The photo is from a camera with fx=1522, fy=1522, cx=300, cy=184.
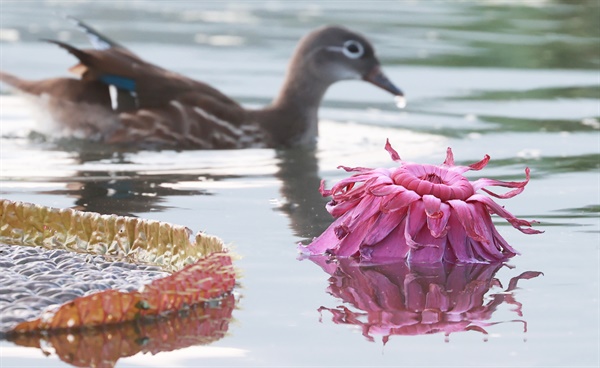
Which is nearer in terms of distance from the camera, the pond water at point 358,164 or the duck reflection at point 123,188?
the pond water at point 358,164

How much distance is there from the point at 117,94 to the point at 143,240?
4101mm

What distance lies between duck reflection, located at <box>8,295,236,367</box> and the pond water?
0.03 metres

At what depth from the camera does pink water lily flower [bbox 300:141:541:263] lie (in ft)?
19.1

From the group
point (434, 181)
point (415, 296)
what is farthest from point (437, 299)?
point (434, 181)

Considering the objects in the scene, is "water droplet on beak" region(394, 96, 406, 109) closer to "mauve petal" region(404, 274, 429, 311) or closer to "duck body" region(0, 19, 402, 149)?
"duck body" region(0, 19, 402, 149)

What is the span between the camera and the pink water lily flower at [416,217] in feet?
19.1

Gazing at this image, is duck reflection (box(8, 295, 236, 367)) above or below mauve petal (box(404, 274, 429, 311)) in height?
above

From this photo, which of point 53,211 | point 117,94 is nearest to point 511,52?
point 117,94

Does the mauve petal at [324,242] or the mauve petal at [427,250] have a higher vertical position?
the mauve petal at [427,250]

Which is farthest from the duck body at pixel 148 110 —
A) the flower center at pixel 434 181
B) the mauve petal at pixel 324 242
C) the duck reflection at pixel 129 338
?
the duck reflection at pixel 129 338

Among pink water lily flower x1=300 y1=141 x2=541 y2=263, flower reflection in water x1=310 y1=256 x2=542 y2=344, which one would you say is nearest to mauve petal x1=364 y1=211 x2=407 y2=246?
pink water lily flower x1=300 y1=141 x2=541 y2=263

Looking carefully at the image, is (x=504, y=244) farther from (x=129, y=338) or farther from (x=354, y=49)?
(x=354, y=49)

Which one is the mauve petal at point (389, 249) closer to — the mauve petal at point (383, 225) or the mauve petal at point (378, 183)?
the mauve petal at point (383, 225)

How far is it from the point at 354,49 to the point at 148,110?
1.60 m
